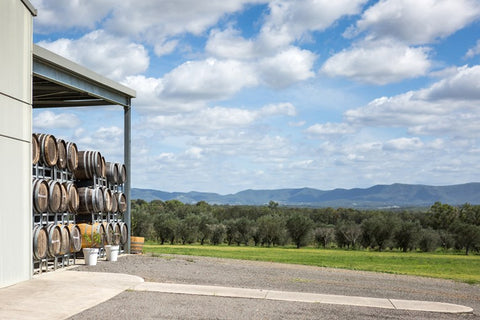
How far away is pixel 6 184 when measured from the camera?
11.4m

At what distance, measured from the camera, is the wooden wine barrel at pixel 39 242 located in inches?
512

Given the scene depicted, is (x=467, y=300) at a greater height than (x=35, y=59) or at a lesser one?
lesser

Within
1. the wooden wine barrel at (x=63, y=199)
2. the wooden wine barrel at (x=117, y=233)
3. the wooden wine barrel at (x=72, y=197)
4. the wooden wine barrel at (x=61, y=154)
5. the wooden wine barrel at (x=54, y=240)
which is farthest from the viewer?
the wooden wine barrel at (x=117, y=233)

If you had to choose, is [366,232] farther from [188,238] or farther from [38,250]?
[38,250]

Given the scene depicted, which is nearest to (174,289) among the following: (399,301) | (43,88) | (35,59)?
(399,301)

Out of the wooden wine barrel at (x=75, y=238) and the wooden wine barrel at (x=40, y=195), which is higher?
the wooden wine barrel at (x=40, y=195)

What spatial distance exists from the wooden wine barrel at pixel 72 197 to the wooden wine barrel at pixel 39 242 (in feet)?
5.42

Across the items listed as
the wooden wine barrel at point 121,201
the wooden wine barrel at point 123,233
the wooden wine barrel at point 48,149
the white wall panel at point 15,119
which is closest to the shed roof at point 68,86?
the white wall panel at point 15,119

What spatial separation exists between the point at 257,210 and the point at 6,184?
7607cm

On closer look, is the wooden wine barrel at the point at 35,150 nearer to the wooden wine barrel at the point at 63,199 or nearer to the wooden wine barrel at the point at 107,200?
the wooden wine barrel at the point at 63,199

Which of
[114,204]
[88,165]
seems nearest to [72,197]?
[88,165]

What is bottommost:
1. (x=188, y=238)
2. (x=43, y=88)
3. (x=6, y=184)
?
(x=188, y=238)

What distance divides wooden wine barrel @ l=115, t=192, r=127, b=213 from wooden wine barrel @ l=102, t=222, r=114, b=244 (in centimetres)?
99

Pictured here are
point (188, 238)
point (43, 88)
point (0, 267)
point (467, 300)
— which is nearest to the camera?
point (0, 267)
